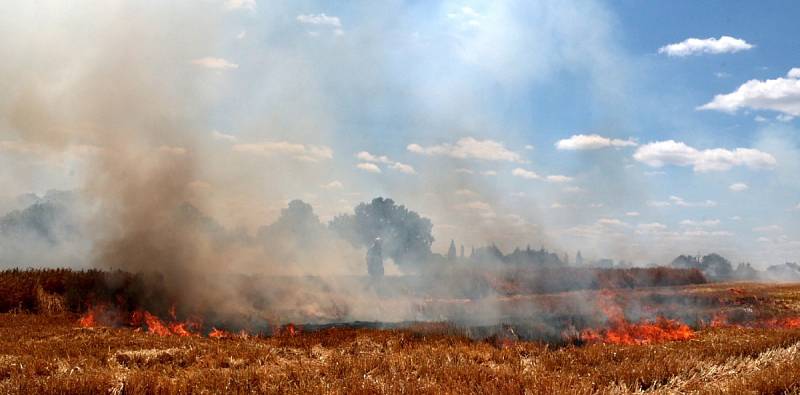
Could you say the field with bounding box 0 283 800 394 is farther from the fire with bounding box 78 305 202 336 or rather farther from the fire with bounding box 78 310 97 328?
the fire with bounding box 78 305 202 336

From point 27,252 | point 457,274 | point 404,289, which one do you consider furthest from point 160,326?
point 27,252

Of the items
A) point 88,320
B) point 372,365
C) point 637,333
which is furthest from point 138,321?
point 637,333

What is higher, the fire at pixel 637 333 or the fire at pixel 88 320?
the fire at pixel 88 320

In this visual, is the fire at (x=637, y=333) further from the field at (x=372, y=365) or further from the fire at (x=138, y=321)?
the fire at (x=138, y=321)

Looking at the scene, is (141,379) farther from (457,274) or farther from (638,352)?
(457,274)

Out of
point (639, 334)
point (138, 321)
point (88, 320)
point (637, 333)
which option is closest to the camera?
point (639, 334)

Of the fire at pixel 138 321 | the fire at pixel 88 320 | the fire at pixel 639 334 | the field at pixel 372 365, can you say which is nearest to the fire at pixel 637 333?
the fire at pixel 639 334

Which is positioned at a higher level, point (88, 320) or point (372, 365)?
point (372, 365)

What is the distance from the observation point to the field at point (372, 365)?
909 centimetres

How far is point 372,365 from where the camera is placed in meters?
11.2

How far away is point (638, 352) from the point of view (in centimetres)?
1393

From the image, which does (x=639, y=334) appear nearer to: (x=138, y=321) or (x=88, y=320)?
(x=138, y=321)

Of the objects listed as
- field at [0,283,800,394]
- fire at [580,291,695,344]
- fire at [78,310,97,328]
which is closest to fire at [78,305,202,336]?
fire at [78,310,97,328]

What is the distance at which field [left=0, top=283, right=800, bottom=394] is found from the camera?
9.09 m
